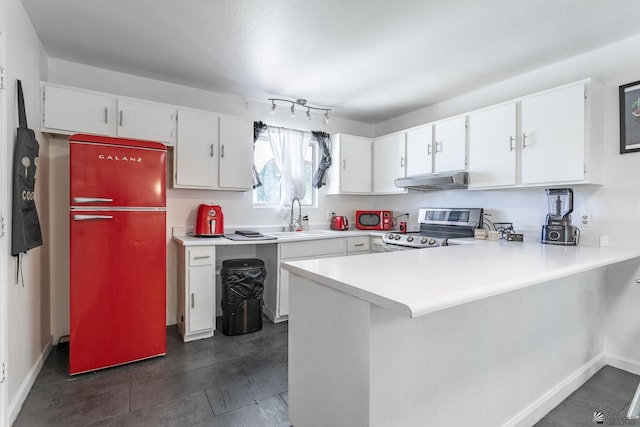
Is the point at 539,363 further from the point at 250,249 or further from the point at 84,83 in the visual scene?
the point at 84,83

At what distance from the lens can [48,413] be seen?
182cm

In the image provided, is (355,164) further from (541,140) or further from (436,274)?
(436,274)

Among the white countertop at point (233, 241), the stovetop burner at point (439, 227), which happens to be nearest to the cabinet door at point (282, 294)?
the white countertop at point (233, 241)

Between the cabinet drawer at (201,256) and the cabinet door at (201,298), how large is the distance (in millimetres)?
37

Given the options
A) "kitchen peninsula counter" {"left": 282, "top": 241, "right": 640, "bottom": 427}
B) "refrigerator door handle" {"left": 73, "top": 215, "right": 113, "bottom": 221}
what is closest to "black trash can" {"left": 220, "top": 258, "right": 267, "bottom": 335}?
"refrigerator door handle" {"left": 73, "top": 215, "right": 113, "bottom": 221}

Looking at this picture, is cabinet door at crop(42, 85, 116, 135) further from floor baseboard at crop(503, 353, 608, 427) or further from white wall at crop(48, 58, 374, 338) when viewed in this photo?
floor baseboard at crop(503, 353, 608, 427)

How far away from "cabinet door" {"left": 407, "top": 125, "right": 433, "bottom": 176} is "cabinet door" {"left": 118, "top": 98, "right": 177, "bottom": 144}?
2.56m

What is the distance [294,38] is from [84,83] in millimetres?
2039

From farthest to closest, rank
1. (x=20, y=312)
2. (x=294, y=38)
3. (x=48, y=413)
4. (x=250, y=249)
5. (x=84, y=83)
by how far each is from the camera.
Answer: (x=250, y=249)
(x=84, y=83)
(x=294, y=38)
(x=20, y=312)
(x=48, y=413)

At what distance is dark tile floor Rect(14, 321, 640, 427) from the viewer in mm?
1780

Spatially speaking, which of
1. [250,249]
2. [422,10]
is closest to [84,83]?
[250,249]

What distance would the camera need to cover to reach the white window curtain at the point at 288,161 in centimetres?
378

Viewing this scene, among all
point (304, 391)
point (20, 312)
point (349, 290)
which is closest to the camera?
point (349, 290)

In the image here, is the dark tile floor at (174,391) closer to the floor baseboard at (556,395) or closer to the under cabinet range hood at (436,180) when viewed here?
the floor baseboard at (556,395)
